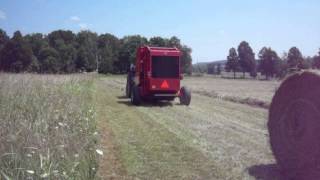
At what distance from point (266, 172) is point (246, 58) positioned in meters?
85.1

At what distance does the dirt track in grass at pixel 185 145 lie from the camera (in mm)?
8607

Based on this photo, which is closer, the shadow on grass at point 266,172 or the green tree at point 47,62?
the shadow on grass at point 266,172

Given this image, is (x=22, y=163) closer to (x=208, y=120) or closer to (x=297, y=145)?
(x=297, y=145)

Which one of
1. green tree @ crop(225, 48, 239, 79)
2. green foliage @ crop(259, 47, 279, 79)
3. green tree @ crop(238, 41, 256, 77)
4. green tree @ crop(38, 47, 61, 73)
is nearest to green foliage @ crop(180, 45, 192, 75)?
green tree @ crop(225, 48, 239, 79)

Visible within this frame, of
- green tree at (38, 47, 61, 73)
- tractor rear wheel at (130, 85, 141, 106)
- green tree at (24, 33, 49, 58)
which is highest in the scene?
green tree at (24, 33, 49, 58)

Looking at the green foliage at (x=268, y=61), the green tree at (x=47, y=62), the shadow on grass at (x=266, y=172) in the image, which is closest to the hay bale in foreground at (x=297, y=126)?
the shadow on grass at (x=266, y=172)

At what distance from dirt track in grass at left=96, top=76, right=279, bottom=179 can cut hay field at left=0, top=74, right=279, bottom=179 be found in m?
0.02

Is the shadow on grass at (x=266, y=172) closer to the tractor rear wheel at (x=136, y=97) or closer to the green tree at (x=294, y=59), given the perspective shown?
the green tree at (x=294, y=59)

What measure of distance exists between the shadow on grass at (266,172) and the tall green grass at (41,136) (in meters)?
2.63

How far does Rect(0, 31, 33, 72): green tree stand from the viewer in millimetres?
14212

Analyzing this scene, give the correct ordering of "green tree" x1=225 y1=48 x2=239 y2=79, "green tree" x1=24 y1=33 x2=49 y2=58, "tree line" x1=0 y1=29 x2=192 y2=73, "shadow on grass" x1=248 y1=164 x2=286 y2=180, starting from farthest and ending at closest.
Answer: "green tree" x1=225 y1=48 x2=239 y2=79
"green tree" x1=24 y1=33 x2=49 y2=58
"tree line" x1=0 y1=29 x2=192 y2=73
"shadow on grass" x1=248 y1=164 x2=286 y2=180

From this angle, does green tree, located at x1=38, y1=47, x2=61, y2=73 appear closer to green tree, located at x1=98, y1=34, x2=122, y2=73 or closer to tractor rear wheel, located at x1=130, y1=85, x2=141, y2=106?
tractor rear wheel, located at x1=130, y1=85, x2=141, y2=106

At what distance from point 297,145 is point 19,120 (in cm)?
434

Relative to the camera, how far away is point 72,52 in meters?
43.6
